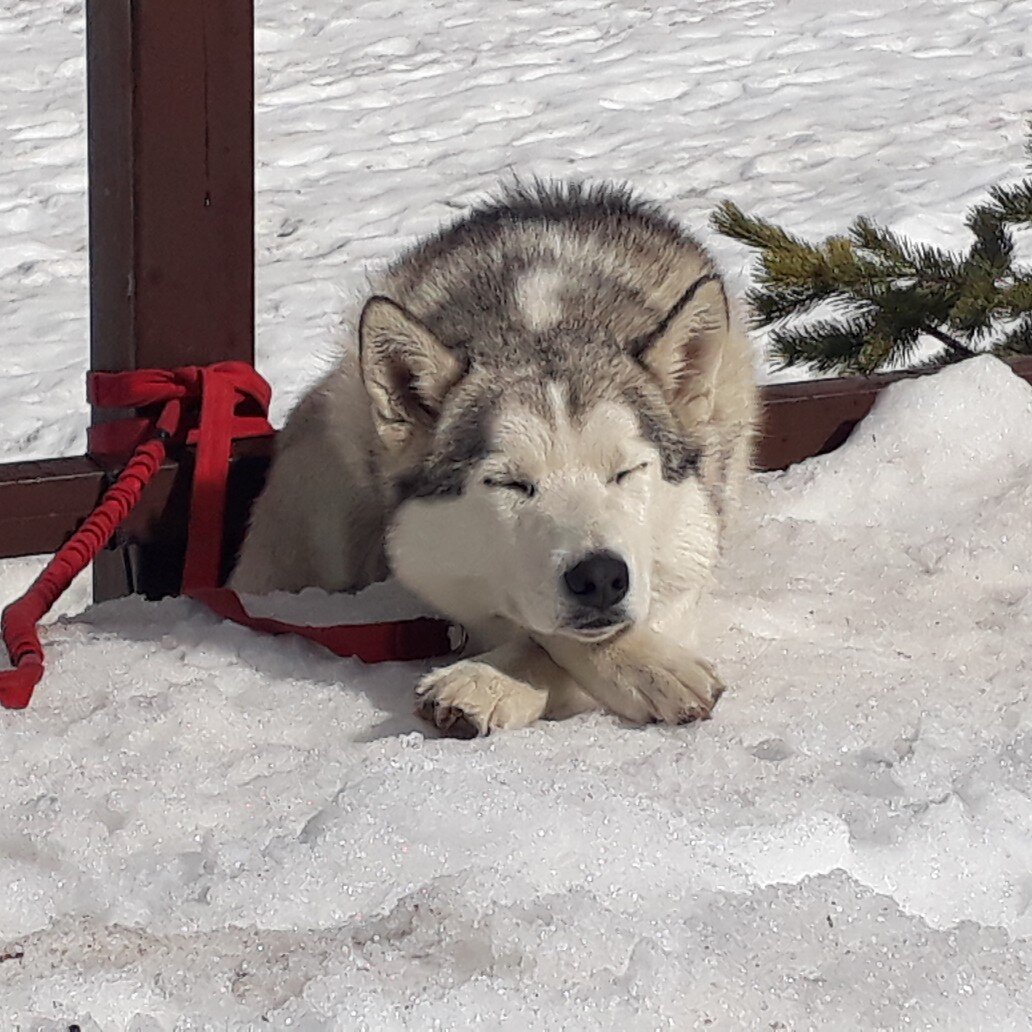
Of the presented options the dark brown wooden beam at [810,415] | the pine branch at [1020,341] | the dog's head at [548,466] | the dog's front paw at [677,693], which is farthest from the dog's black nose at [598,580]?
the pine branch at [1020,341]

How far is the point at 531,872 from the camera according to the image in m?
2.04

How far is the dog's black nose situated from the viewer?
254 cm

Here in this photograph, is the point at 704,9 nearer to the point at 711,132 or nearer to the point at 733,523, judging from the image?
the point at 711,132

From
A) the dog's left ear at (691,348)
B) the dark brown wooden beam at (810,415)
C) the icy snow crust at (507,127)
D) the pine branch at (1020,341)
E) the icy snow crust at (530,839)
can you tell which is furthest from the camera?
the icy snow crust at (507,127)

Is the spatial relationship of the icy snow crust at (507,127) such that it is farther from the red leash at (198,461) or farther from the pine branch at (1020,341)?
the red leash at (198,461)

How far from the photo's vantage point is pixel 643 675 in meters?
2.67

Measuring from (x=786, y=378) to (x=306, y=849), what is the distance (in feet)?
14.7

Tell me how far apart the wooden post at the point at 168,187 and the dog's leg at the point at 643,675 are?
1.15 m

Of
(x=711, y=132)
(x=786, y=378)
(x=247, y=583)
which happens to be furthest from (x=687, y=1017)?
(x=711, y=132)

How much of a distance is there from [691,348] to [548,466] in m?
0.45

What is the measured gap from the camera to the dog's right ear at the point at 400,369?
2.84 metres

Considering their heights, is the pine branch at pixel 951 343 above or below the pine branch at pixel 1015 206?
below

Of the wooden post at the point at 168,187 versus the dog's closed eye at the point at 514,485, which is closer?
the dog's closed eye at the point at 514,485

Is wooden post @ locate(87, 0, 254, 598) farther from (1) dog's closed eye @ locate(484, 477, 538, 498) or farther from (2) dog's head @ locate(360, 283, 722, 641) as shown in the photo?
(1) dog's closed eye @ locate(484, 477, 538, 498)
